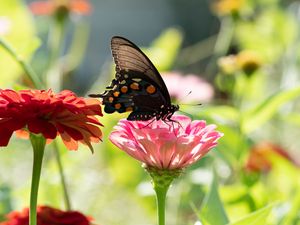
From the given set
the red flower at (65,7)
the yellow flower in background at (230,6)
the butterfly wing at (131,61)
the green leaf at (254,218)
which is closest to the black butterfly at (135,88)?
the butterfly wing at (131,61)

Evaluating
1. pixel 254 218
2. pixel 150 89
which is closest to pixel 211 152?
pixel 150 89

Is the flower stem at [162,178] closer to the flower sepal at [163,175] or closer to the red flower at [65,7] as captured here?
the flower sepal at [163,175]

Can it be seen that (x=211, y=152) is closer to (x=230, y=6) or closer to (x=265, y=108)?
(x=265, y=108)

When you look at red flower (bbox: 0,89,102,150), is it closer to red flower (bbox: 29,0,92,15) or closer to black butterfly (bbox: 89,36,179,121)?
black butterfly (bbox: 89,36,179,121)

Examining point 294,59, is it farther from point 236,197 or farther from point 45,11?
point 236,197

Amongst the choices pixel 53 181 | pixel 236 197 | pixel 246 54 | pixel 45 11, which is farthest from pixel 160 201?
pixel 45 11

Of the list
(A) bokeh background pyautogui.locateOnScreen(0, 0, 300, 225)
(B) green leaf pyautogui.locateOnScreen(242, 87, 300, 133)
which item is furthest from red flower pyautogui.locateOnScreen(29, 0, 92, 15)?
(B) green leaf pyautogui.locateOnScreen(242, 87, 300, 133)
